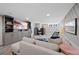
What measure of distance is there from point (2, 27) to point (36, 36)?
3.44ft

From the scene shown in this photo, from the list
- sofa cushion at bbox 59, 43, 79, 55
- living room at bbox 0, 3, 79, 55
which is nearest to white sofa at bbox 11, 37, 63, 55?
living room at bbox 0, 3, 79, 55

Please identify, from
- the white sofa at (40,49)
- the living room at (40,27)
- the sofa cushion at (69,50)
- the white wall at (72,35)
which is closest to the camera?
the sofa cushion at (69,50)

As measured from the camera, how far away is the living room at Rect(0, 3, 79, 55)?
1.76 meters

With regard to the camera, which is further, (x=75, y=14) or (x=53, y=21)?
(x=75, y=14)

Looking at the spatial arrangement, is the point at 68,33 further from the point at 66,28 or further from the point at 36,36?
the point at 36,36

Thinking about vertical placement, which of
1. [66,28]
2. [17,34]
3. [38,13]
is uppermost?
[38,13]

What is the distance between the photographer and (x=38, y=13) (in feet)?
6.58

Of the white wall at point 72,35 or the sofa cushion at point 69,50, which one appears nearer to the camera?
the sofa cushion at point 69,50

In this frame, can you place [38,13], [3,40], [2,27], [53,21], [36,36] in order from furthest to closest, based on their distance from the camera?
1. [36,36]
2. [3,40]
3. [2,27]
4. [53,21]
5. [38,13]

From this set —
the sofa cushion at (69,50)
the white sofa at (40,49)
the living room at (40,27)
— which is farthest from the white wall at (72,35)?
the white sofa at (40,49)

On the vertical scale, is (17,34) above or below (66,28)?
below

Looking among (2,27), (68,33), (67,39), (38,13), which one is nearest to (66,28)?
(68,33)

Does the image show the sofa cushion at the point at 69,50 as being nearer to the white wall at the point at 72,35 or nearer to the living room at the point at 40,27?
the living room at the point at 40,27

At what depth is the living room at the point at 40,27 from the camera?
1761 millimetres
